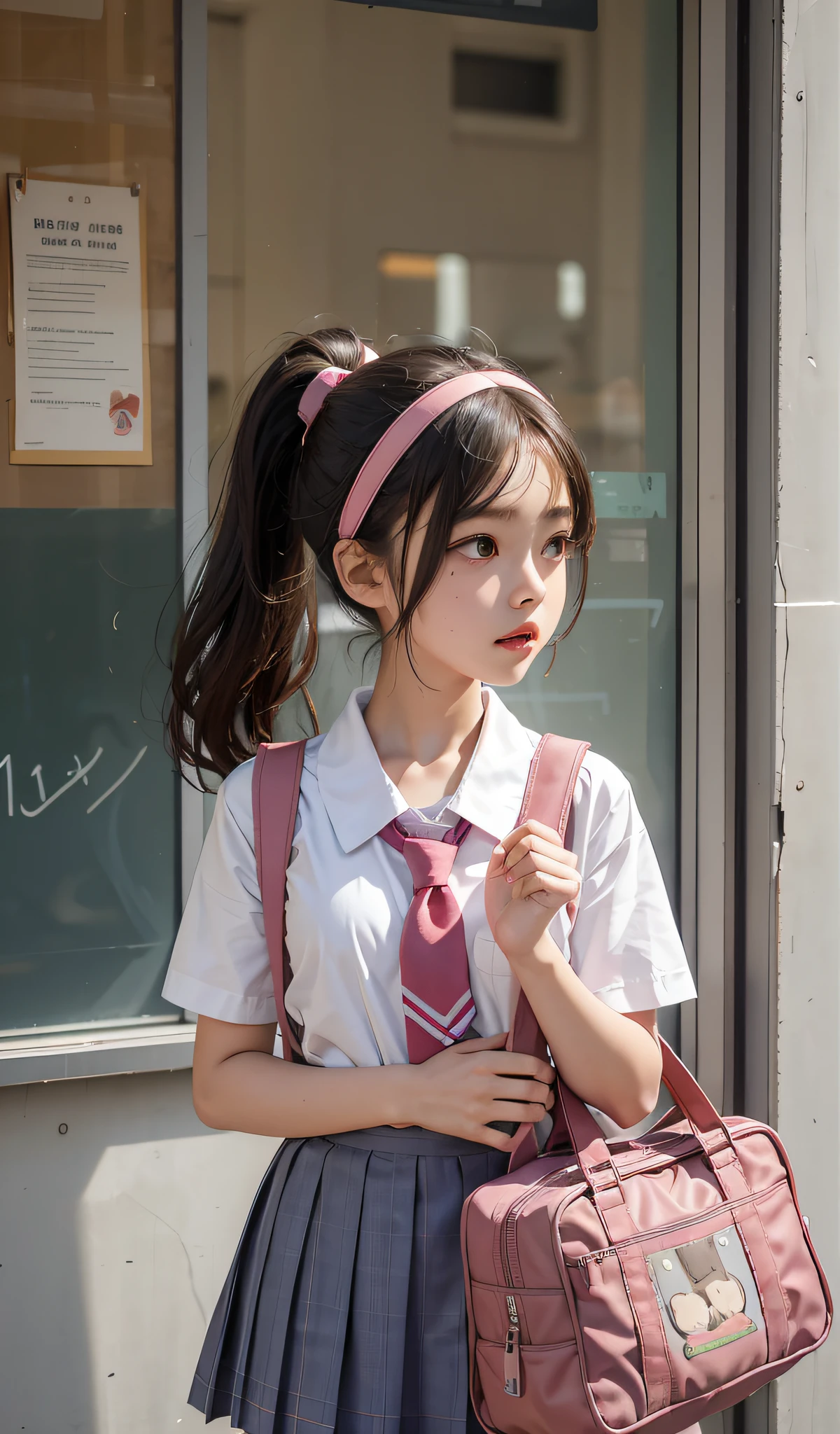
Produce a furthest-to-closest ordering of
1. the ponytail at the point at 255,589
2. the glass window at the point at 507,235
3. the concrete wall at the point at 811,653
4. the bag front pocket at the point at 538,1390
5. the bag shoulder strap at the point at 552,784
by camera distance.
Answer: the glass window at the point at 507,235
the concrete wall at the point at 811,653
the ponytail at the point at 255,589
the bag shoulder strap at the point at 552,784
the bag front pocket at the point at 538,1390

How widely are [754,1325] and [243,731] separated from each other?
100 centimetres

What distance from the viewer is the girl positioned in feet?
3.88

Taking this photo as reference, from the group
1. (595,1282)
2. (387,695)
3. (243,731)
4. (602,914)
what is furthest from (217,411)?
(595,1282)

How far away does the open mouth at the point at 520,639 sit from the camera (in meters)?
1.21

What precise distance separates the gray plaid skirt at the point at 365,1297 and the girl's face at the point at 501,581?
1.79 feet

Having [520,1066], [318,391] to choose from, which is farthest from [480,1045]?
[318,391]

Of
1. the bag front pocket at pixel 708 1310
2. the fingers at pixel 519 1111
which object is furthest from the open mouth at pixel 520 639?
the bag front pocket at pixel 708 1310

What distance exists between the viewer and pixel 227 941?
1315 mm

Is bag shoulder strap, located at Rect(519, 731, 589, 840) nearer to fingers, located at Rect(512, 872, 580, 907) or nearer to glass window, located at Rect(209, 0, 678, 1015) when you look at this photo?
fingers, located at Rect(512, 872, 580, 907)

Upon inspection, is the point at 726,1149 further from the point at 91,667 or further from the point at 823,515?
the point at 91,667

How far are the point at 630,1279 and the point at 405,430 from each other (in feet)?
2.92

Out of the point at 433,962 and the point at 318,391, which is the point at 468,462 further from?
the point at 433,962

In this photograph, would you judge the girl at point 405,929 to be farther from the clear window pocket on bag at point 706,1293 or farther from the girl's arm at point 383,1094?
the clear window pocket on bag at point 706,1293

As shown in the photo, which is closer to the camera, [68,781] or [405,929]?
[405,929]
